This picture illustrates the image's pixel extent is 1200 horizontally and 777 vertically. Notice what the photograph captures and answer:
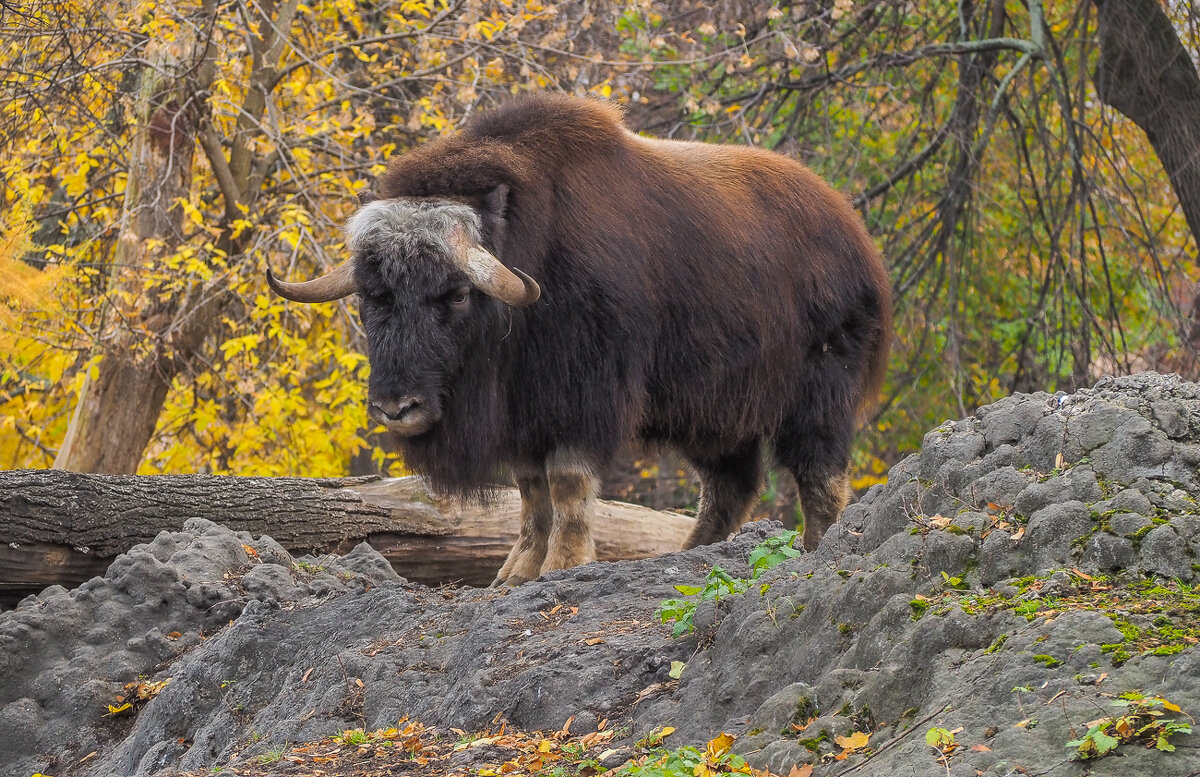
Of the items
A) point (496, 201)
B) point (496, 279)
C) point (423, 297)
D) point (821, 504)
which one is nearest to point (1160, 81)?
point (821, 504)

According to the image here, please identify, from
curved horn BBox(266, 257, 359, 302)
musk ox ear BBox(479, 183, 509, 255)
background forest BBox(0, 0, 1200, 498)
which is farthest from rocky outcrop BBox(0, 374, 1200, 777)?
background forest BBox(0, 0, 1200, 498)

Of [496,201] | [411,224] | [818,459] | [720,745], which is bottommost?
[720,745]

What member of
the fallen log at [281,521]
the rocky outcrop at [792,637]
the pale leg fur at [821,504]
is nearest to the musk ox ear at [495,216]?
the fallen log at [281,521]

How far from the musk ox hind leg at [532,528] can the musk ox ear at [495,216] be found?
1250 millimetres

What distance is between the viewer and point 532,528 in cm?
650

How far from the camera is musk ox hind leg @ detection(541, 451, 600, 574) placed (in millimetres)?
6051

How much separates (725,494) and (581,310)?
2.09 meters

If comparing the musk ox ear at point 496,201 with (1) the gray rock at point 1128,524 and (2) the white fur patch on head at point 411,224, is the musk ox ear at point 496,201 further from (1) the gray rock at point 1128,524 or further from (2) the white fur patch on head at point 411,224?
(1) the gray rock at point 1128,524

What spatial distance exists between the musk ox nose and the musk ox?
1 centimetres

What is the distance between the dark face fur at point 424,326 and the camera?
18.4 ft

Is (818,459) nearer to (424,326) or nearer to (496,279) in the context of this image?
(496,279)

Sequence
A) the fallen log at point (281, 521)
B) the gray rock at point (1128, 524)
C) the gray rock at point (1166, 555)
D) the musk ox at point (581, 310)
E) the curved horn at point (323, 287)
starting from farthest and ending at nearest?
the fallen log at point (281, 521), the curved horn at point (323, 287), the musk ox at point (581, 310), the gray rock at point (1128, 524), the gray rock at point (1166, 555)

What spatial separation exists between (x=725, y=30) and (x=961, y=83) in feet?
7.33

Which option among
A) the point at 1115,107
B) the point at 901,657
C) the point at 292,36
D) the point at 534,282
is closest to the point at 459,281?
the point at 534,282
